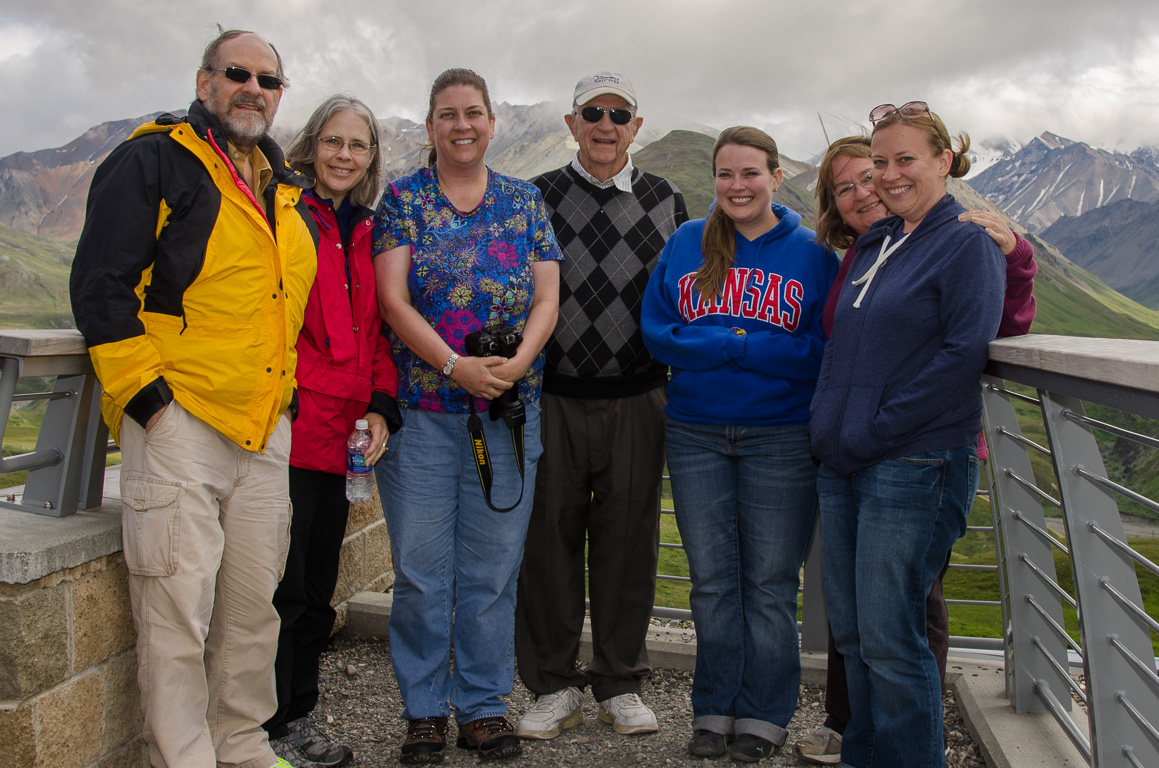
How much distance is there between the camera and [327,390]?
9.76 ft

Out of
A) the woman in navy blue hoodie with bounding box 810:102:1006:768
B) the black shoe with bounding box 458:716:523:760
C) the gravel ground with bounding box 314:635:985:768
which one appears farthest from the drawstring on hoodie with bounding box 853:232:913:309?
the black shoe with bounding box 458:716:523:760

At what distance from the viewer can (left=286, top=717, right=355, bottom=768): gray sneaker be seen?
10.3ft

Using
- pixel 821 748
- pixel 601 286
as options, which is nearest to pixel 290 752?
pixel 821 748

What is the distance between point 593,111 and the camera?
352cm

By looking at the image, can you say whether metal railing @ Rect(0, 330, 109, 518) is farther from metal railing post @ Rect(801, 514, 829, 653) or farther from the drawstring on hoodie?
metal railing post @ Rect(801, 514, 829, 653)

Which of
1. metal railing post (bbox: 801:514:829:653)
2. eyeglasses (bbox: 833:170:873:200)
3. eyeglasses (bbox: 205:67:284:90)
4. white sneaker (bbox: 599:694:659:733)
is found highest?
eyeglasses (bbox: 205:67:284:90)

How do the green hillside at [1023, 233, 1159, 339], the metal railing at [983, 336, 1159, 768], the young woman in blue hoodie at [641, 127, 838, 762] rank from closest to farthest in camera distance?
1. the metal railing at [983, 336, 1159, 768]
2. the young woman in blue hoodie at [641, 127, 838, 762]
3. the green hillside at [1023, 233, 1159, 339]

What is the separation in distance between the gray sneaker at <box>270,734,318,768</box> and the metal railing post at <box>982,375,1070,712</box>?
2732 mm

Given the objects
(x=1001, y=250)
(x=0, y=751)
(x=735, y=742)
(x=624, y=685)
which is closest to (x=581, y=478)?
(x=624, y=685)

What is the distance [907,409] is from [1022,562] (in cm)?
111

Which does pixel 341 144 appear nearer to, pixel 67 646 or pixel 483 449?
pixel 483 449

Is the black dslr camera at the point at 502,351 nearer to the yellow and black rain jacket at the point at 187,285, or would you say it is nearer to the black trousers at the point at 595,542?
the black trousers at the point at 595,542

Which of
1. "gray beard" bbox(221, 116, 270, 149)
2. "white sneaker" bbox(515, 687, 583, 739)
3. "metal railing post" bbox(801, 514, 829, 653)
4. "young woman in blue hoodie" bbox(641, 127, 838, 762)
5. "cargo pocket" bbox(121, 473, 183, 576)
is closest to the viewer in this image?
"cargo pocket" bbox(121, 473, 183, 576)

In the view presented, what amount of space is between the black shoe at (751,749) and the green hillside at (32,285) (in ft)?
448
